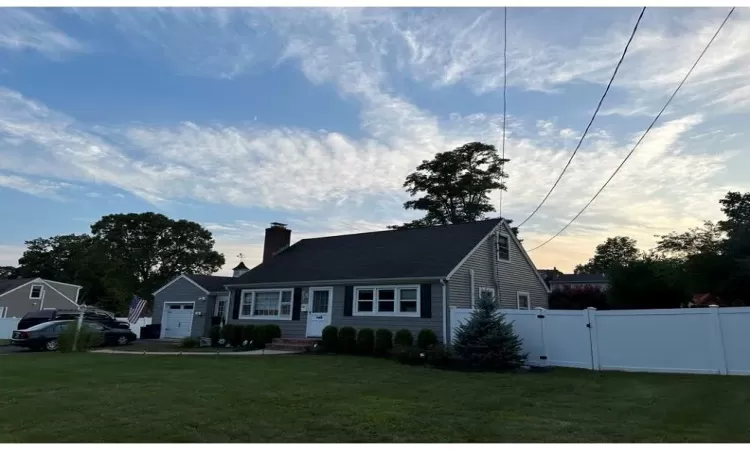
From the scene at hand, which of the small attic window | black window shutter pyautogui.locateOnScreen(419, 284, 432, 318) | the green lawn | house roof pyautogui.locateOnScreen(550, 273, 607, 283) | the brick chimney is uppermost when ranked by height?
house roof pyautogui.locateOnScreen(550, 273, 607, 283)

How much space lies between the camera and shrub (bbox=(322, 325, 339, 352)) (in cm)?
1731

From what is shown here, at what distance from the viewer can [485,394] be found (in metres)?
8.31

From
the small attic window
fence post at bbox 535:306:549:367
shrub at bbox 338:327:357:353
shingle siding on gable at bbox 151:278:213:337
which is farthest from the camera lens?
shingle siding on gable at bbox 151:278:213:337

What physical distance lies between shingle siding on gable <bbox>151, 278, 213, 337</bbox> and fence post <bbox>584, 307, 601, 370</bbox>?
1903 cm

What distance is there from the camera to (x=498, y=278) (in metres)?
19.1

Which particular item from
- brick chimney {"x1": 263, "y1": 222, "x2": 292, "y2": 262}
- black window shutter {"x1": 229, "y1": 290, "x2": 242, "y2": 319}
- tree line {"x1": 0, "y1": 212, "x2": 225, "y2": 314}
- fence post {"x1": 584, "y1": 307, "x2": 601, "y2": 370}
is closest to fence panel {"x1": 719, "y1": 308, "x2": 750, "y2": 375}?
fence post {"x1": 584, "y1": 307, "x2": 601, "y2": 370}

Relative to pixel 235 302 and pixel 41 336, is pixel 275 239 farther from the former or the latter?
pixel 41 336

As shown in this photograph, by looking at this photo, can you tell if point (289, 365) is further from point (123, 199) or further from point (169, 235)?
point (169, 235)

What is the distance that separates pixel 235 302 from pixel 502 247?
42.6 feet

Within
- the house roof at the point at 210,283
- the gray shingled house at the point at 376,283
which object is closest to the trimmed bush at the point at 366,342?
the gray shingled house at the point at 376,283

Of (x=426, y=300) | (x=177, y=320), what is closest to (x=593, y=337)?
(x=426, y=300)

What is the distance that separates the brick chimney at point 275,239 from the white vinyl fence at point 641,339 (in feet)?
49.2

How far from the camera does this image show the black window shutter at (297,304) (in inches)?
774

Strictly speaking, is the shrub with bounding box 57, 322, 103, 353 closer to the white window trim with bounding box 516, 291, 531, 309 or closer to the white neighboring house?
the white window trim with bounding box 516, 291, 531, 309
